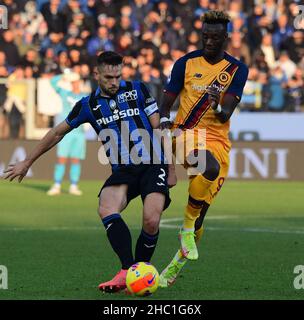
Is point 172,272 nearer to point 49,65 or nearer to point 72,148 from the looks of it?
point 72,148

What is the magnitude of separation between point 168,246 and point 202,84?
3.12 metres

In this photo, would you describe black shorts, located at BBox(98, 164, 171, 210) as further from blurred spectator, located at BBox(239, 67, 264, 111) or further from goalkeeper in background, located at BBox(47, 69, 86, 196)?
blurred spectator, located at BBox(239, 67, 264, 111)

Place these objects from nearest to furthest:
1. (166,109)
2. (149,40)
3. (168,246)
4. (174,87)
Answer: (166,109) → (174,87) → (168,246) → (149,40)

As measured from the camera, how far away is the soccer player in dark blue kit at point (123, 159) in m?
9.16

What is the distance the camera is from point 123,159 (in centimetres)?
945

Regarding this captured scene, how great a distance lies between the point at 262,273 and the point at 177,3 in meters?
16.4

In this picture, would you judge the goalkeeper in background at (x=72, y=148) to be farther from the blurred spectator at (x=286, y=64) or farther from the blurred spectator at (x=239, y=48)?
the blurred spectator at (x=286, y=64)

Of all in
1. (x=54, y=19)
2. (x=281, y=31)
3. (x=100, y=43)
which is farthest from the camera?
(x=54, y=19)

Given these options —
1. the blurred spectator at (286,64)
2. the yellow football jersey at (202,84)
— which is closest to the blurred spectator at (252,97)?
the blurred spectator at (286,64)

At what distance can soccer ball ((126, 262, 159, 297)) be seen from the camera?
8750 mm
